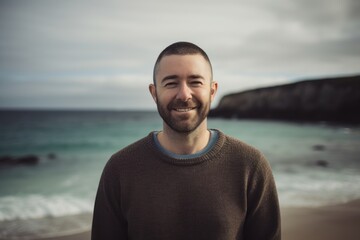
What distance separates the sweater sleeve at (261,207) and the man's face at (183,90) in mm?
530

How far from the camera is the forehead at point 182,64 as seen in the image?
193 cm

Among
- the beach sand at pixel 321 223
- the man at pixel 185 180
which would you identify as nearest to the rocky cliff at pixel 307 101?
the beach sand at pixel 321 223

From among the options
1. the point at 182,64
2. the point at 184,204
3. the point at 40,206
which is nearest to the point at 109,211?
the point at 184,204

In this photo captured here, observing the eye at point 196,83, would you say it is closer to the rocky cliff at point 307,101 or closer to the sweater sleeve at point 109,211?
the sweater sleeve at point 109,211

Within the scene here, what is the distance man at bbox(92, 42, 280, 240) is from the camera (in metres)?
1.93

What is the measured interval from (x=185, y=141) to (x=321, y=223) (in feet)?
20.7

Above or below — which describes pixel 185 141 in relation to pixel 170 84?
below

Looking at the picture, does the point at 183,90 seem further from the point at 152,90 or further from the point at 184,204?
the point at 184,204

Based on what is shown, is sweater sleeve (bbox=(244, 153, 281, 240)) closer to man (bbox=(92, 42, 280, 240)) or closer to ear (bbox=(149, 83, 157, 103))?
man (bbox=(92, 42, 280, 240))

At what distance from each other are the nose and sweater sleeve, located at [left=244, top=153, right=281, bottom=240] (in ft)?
2.13

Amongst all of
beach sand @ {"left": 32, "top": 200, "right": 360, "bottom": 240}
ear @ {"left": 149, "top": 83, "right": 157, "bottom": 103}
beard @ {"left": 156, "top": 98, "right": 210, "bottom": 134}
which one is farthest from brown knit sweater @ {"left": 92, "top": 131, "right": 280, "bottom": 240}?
beach sand @ {"left": 32, "top": 200, "right": 360, "bottom": 240}

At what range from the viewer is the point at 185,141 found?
81.3 inches

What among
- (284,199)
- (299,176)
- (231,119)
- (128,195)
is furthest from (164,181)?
(231,119)

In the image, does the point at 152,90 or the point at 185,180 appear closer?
the point at 185,180
